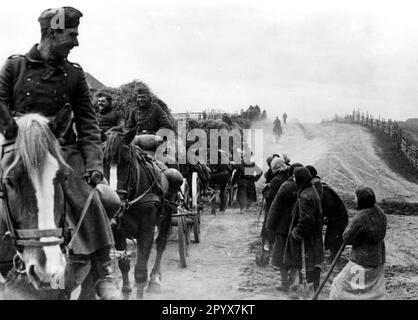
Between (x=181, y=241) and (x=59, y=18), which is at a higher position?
(x=59, y=18)

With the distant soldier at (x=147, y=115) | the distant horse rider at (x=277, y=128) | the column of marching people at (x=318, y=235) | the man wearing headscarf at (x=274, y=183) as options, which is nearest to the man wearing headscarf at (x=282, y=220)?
the column of marching people at (x=318, y=235)

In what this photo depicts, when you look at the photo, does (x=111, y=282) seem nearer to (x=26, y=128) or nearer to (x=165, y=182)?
(x=26, y=128)

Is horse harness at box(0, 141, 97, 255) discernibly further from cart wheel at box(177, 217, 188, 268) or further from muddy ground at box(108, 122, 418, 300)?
cart wheel at box(177, 217, 188, 268)

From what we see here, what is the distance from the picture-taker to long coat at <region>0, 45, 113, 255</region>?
4.23 m

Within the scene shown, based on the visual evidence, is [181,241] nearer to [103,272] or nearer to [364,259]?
[364,259]

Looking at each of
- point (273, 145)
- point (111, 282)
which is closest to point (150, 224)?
point (111, 282)

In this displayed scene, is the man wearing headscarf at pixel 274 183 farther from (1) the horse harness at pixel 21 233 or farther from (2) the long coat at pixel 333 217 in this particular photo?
(1) the horse harness at pixel 21 233

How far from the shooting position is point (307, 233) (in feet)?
26.8

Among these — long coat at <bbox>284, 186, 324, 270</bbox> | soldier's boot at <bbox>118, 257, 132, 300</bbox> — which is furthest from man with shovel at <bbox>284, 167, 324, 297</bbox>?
soldier's boot at <bbox>118, 257, 132, 300</bbox>

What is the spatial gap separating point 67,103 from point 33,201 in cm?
89

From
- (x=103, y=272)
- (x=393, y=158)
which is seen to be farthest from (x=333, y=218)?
(x=393, y=158)

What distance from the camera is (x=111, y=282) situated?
4414 millimetres

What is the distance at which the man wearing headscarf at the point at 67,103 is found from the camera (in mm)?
4242

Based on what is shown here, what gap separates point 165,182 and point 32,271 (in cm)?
575
